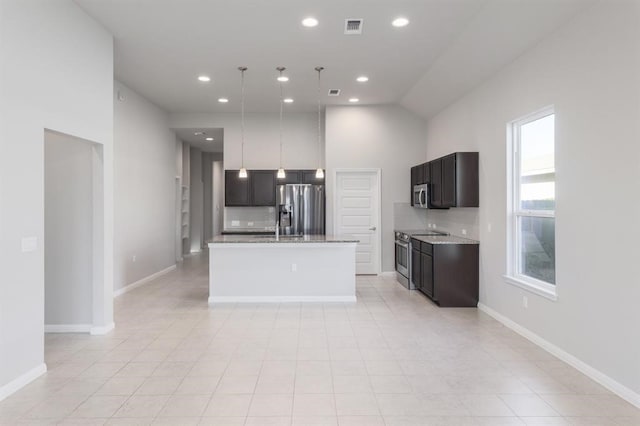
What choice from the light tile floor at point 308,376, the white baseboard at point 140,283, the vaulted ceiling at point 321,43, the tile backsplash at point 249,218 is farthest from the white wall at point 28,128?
the tile backsplash at point 249,218

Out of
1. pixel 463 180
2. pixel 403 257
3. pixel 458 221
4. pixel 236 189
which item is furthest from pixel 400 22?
pixel 236 189

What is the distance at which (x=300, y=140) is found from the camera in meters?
8.66

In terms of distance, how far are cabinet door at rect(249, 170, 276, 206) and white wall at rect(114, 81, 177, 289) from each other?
1.80m

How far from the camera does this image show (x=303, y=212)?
800 centimetres

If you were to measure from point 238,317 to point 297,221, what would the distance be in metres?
3.12

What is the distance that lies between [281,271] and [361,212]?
2.71 m

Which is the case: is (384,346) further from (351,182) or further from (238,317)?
(351,182)

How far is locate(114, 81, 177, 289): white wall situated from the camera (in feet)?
21.2

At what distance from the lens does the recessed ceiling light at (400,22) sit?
437 centimetres

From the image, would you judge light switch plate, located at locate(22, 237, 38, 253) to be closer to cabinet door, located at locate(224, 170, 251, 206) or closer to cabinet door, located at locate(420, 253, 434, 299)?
cabinet door, located at locate(420, 253, 434, 299)

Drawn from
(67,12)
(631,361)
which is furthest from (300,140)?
(631,361)

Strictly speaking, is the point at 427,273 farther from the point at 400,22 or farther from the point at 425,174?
the point at 400,22

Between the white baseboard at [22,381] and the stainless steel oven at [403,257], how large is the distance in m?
5.13

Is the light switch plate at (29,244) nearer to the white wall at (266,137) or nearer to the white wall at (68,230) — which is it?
the white wall at (68,230)
